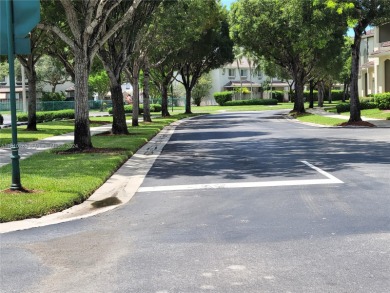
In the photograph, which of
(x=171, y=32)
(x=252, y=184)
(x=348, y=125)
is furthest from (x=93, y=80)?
(x=252, y=184)

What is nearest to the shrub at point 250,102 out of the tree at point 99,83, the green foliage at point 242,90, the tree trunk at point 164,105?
the green foliage at point 242,90

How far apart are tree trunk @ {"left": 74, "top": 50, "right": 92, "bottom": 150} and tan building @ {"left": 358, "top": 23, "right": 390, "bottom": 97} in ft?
33.6

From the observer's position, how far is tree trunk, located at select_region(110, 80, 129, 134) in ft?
74.4

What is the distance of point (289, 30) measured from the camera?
36344 millimetres

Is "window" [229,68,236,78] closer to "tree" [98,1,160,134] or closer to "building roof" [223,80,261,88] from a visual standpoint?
"building roof" [223,80,261,88]

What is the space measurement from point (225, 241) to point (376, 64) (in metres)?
42.7

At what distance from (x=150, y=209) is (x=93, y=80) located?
68.4 metres

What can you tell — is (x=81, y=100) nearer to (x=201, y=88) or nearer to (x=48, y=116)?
(x=48, y=116)

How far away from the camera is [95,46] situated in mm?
15922

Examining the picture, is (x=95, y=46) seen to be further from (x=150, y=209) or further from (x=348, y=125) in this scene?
(x=348, y=125)

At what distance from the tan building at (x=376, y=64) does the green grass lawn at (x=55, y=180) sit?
36.6ft

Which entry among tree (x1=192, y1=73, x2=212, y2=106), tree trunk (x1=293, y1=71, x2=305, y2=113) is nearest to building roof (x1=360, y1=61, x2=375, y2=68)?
tree trunk (x1=293, y1=71, x2=305, y2=113)

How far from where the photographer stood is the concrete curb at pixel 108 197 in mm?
7320

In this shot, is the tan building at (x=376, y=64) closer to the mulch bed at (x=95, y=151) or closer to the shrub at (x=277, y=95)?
the mulch bed at (x=95, y=151)
